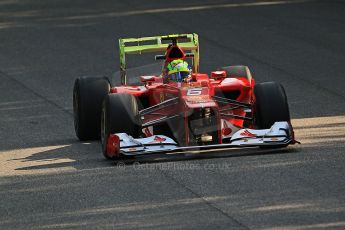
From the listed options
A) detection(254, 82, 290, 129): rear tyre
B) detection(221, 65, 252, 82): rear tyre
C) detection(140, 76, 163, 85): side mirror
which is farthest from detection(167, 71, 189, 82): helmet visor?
detection(254, 82, 290, 129): rear tyre

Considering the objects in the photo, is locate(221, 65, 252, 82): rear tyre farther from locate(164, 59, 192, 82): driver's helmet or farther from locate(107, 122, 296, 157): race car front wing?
locate(107, 122, 296, 157): race car front wing

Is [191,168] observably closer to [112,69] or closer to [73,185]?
[73,185]

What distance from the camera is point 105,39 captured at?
22.3 m

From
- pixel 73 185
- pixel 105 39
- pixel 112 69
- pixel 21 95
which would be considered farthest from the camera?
pixel 105 39

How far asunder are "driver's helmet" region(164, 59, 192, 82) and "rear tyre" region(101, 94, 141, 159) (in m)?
1.04

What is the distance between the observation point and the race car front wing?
1167cm

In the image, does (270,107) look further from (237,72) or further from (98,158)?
(98,158)

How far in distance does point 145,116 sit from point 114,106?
646 millimetres

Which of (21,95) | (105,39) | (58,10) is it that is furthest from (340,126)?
(58,10)

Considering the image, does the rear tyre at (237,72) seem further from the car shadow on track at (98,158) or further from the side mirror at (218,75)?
the car shadow on track at (98,158)

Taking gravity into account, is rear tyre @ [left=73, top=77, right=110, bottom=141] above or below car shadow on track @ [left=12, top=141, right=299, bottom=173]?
above

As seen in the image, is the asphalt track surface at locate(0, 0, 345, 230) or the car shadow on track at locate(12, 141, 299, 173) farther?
the car shadow on track at locate(12, 141, 299, 173)

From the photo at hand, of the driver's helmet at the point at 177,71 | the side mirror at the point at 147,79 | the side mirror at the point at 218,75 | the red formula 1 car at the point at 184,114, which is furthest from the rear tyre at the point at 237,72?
the side mirror at the point at 147,79

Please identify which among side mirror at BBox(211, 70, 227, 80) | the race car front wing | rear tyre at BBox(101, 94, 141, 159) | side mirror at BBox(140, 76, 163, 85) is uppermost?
side mirror at BBox(211, 70, 227, 80)
